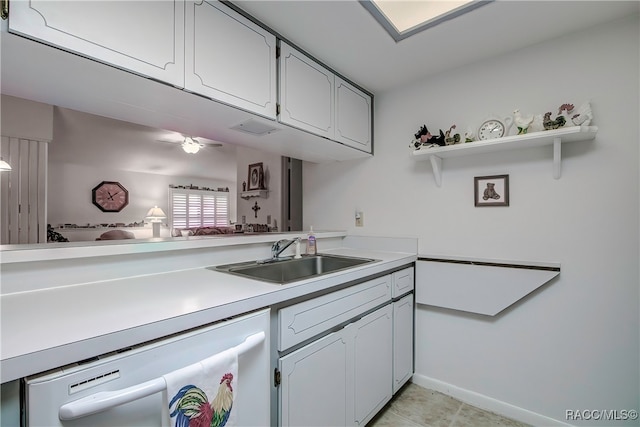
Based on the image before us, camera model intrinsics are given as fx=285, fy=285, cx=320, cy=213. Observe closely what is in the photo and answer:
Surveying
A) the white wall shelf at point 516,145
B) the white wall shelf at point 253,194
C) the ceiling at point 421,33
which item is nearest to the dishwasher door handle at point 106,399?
the ceiling at point 421,33

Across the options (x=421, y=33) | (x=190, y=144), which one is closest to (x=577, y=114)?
(x=421, y=33)

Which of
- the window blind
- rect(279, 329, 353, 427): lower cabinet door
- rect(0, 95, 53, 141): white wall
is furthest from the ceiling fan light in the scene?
rect(279, 329, 353, 427): lower cabinet door

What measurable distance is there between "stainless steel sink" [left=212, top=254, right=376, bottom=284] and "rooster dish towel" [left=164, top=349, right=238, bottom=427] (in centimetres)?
60

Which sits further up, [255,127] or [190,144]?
[190,144]

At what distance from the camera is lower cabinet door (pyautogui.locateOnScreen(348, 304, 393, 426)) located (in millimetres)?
1423

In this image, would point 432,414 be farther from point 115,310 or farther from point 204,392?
point 115,310

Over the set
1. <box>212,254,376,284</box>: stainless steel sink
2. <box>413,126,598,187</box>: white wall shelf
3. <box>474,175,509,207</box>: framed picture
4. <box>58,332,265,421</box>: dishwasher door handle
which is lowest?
<box>58,332,265,421</box>: dishwasher door handle

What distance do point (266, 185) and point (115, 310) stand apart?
258 centimetres

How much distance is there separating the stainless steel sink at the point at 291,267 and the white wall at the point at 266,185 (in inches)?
49.5

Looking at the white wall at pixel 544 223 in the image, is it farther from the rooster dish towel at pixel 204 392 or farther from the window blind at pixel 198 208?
the window blind at pixel 198 208

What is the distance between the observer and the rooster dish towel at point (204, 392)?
0.70 metres

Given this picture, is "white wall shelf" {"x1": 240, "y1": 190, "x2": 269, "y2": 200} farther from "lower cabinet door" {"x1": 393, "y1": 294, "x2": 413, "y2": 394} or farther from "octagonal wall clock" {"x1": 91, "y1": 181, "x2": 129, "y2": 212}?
"octagonal wall clock" {"x1": 91, "y1": 181, "x2": 129, "y2": 212}

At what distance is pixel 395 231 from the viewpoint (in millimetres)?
2162

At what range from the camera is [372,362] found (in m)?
1.53
